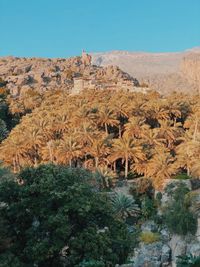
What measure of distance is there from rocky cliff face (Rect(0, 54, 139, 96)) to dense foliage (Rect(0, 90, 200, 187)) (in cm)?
3705

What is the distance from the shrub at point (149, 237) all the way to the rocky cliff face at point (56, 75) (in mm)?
66843

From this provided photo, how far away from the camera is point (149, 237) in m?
43.4

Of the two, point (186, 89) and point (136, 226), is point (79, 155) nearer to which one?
point (136, 226)

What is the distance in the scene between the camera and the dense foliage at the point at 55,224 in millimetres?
20969

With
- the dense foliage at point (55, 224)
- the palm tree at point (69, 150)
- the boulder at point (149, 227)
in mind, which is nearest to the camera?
the dense foliage at point (55, 224)

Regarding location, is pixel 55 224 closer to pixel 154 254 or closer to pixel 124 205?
pixel 154 254

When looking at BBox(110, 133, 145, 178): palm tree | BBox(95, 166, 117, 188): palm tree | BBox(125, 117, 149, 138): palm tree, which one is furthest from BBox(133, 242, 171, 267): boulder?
BBox(125, 117, 149, 138): palm tree

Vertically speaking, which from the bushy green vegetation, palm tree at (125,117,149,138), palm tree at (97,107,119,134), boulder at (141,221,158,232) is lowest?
boulder at (141,221,158,232)

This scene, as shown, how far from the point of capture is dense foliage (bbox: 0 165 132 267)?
21.0 metres

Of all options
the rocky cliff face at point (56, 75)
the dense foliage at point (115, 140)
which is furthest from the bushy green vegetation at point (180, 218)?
the rocky cliff face at point (56, 75)

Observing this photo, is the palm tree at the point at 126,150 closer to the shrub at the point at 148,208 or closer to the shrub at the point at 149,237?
the shrub at the point at 148,208

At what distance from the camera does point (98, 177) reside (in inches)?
2064

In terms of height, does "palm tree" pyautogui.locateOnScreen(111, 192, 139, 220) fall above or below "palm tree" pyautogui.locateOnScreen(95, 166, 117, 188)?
below

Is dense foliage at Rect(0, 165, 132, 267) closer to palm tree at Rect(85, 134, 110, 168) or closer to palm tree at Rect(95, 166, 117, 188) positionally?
palm tree at Rect(95, 166, 117, 188)
